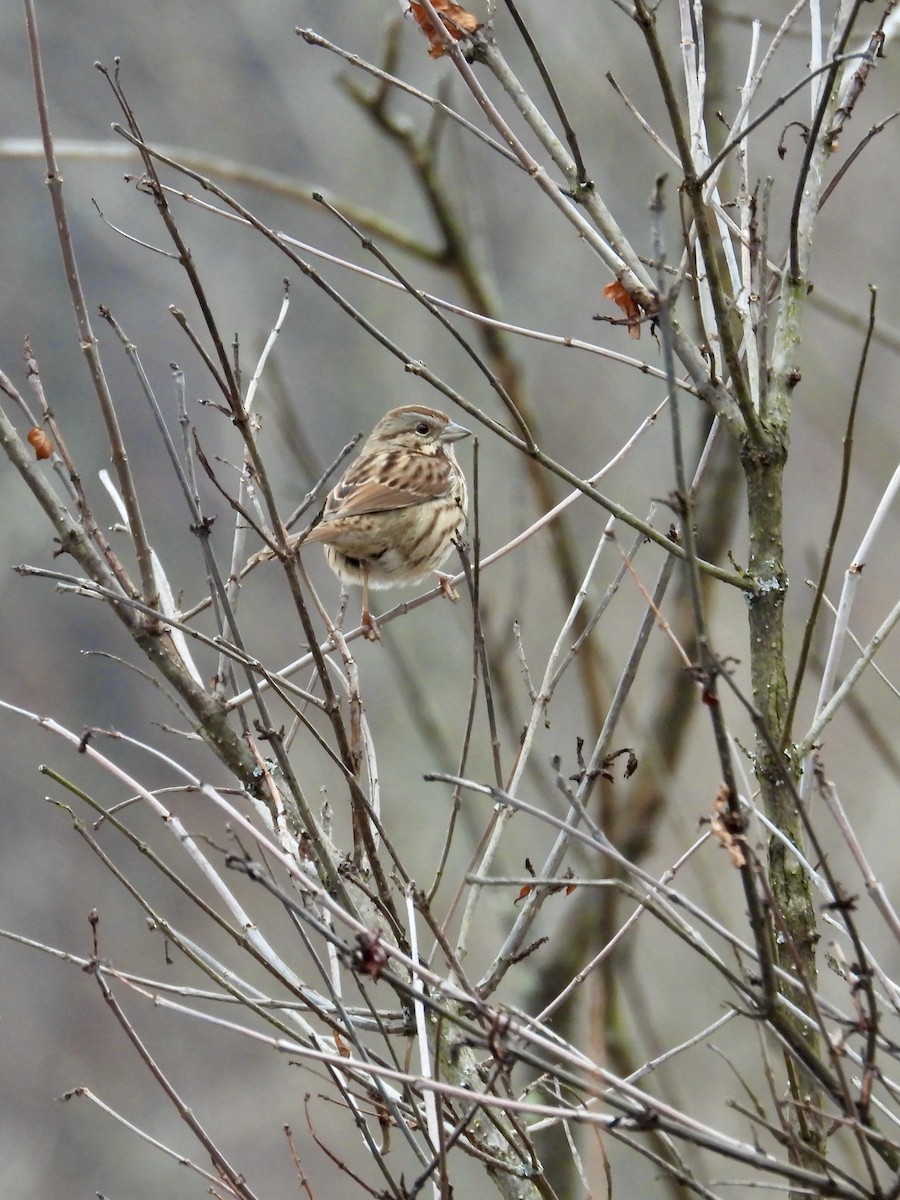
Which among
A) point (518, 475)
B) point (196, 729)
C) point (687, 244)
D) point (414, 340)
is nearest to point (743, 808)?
point (687, 244)

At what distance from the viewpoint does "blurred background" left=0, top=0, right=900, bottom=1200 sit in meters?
8.59

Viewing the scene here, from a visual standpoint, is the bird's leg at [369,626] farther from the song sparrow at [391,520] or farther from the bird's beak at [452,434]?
the bird's beak at [452,434]

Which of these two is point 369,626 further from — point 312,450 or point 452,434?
point 312,450

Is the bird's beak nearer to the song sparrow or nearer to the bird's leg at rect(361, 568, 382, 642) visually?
the song sparrow

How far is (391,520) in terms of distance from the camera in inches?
205

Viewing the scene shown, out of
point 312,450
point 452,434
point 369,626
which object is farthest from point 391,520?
point 312,450

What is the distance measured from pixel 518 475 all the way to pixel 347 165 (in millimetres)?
4214

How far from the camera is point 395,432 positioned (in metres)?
6.16

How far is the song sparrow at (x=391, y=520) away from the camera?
512 cm

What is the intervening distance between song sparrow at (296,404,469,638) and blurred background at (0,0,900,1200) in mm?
2509

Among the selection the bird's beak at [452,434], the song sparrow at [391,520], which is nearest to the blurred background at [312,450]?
the bird's beak at [452,434]

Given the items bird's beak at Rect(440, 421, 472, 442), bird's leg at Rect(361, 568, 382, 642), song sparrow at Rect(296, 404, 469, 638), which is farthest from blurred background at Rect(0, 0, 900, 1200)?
bird's leg at Rect(361, 568, 382, 642)

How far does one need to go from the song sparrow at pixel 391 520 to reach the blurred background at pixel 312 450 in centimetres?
251

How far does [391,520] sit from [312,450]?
344cm
